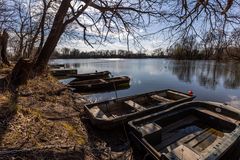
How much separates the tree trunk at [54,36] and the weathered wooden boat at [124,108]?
3604 mm

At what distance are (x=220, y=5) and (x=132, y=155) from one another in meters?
3.51

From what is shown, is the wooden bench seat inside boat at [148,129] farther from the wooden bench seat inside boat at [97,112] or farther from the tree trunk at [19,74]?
the tree trunk at [19,74]

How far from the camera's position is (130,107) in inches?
226

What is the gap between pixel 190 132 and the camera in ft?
14.4

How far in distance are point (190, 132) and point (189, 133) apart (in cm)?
9

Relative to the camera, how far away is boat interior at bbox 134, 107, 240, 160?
320 cm

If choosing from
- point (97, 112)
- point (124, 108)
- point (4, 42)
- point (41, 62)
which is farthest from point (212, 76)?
point (4, 42)

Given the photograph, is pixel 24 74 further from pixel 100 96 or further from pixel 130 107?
pixel 100 96

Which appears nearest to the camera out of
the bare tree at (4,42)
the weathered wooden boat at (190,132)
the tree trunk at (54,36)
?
the weathered wooden boat at (190,132)

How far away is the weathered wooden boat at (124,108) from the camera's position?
4489 millimetres

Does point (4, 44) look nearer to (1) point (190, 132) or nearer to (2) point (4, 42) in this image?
(2) point (4, 42)

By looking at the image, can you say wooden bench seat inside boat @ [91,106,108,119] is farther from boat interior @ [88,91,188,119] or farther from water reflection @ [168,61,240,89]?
water reflection @ [168,61,240,89]

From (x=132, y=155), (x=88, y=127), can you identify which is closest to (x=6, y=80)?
(x=88, y=127)

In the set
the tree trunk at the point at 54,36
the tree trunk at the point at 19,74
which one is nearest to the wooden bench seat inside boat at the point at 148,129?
the tree trunk at the point at 19,74
